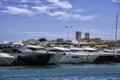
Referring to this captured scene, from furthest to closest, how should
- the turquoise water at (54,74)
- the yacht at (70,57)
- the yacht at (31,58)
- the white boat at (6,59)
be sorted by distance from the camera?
the yacht at (70,57) → the yacht at (31,58) → the white boat at (6,59) → the turquoise water at (54,74)

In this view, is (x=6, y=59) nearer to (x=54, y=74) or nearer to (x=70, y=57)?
(x=54, y=74)

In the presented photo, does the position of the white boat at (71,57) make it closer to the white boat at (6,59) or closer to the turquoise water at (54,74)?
the white boat at (6,59)

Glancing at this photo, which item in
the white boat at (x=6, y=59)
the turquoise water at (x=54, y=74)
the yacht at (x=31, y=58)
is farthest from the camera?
the yacht at (x=31, y=58)

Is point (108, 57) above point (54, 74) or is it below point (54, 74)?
above

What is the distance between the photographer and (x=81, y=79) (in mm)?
52406

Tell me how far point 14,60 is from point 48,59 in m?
6.89

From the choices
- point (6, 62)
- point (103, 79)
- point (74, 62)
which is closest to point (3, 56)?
point (6, 62)

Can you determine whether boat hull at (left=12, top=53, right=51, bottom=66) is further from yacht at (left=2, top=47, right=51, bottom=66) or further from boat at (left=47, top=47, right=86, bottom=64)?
boat at (left=47, top=47, right=86, bottom=64)

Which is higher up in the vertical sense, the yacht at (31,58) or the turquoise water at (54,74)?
the yacht at (31,58)

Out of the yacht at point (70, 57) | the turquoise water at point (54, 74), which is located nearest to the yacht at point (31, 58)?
the turquoise water at point (54, 74)

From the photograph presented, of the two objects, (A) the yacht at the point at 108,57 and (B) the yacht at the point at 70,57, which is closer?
(B) the yacht at the point at 70,57

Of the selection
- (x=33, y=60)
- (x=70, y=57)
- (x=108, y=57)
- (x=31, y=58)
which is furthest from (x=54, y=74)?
(x=108, y=57)

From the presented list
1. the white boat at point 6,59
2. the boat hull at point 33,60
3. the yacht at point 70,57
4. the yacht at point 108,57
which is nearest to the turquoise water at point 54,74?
the white boat at point 6,59

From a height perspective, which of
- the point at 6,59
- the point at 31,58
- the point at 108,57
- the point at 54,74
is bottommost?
the point at 54,74
